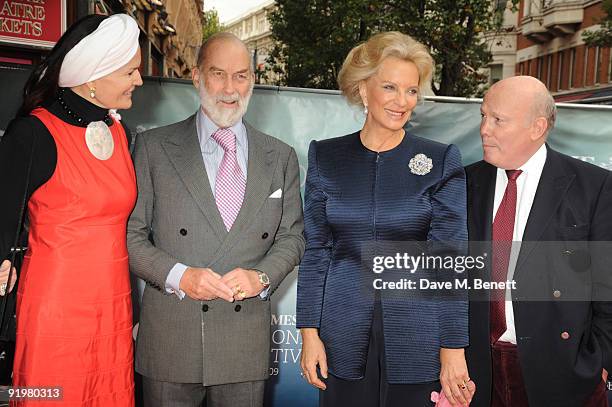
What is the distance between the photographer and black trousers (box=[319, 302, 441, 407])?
10.3 ft

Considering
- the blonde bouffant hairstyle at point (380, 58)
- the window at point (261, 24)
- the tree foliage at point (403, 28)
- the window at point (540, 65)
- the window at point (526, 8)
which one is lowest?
the blonde bouffant hairstyle at point (380, 58)

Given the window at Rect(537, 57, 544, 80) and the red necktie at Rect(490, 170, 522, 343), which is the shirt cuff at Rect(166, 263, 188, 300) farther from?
the window at Rect(537, 57, 544, 80)

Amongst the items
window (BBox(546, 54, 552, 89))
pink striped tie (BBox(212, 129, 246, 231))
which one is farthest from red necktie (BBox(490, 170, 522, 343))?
window (BBox(546, 54, 552, 89))

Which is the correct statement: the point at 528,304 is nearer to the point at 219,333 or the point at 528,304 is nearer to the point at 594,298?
the point at 594,298

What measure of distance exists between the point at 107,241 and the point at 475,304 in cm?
180

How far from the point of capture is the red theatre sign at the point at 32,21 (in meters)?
6.82

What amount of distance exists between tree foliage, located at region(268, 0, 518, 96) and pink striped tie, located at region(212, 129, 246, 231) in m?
9.43

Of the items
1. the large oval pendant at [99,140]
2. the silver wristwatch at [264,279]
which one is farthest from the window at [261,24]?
the silver wristwatch at [264,279]

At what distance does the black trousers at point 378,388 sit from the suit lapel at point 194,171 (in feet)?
2.87

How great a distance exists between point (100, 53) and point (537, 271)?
227 centimetres

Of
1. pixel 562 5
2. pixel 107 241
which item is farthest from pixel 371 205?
pixel 562 5

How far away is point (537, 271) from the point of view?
328 cm

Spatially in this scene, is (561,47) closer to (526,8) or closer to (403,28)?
(526,8)

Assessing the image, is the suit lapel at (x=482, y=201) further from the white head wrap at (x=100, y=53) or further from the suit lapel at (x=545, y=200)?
the white head wrap at (x=100, y=53)
